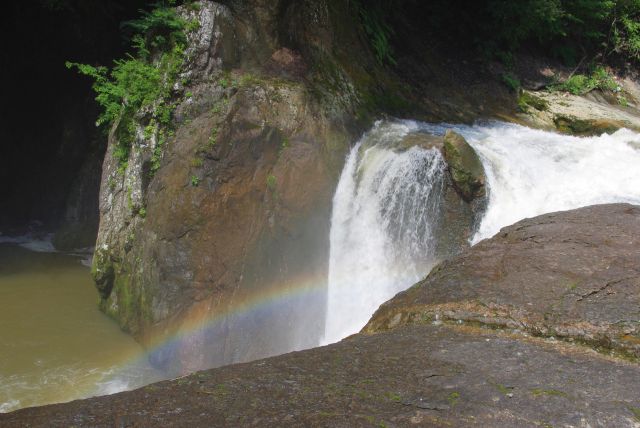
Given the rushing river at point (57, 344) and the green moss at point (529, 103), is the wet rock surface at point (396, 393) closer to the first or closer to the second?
the rushing river at point (57, 344)

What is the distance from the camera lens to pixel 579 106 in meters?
12.9

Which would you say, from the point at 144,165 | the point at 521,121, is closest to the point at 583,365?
the point at 144,165

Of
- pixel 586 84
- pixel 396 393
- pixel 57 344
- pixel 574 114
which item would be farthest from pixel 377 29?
pixel 396 393

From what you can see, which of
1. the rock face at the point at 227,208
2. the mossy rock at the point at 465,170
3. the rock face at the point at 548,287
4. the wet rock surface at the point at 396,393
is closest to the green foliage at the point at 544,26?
the rock face at the point at 227,208

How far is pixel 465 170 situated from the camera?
7094mm

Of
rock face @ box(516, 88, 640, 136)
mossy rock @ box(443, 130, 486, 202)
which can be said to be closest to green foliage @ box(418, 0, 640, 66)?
rock face @ box(516, 88, 640, 136)

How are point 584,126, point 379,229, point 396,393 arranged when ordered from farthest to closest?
point 584,126 → point 379,229 → point 396,393

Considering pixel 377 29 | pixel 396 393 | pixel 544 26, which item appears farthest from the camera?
pixel 544 26

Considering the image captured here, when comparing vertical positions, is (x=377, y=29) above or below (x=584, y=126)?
above

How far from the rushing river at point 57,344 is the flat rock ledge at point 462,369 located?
4.27 metres

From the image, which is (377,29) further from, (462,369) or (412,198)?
(462,369)

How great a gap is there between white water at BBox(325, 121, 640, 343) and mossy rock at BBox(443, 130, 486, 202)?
19cm

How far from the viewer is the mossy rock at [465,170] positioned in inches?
279

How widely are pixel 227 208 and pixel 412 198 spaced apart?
2.56 metres
